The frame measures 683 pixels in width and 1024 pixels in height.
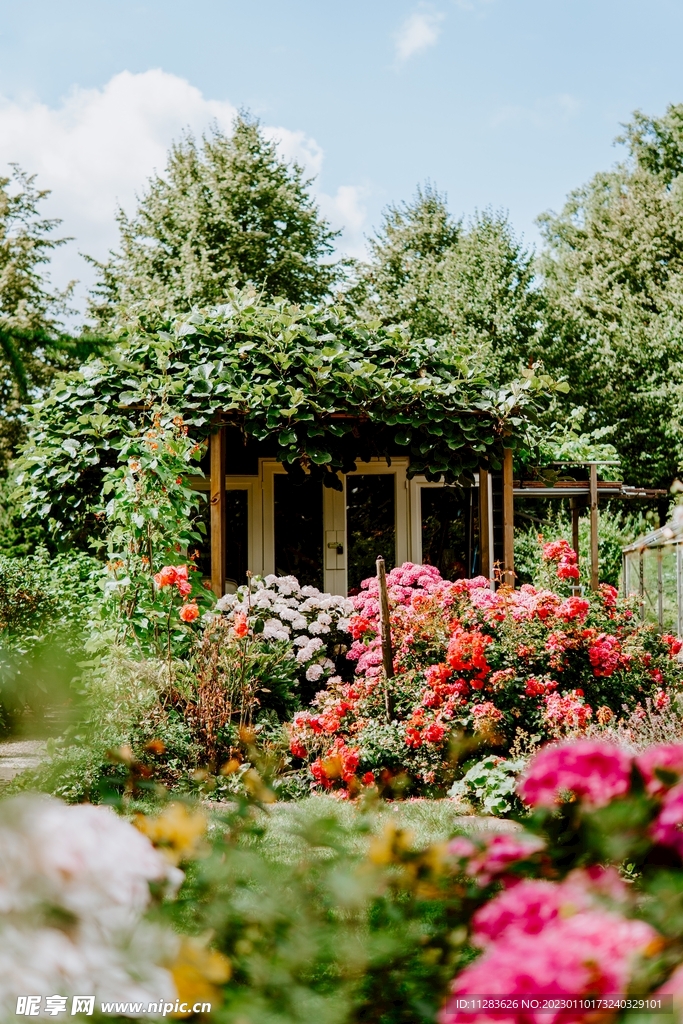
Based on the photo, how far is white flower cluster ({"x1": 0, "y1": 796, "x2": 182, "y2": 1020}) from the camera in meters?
1.09

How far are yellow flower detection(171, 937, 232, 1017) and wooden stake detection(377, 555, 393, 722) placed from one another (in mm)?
4474

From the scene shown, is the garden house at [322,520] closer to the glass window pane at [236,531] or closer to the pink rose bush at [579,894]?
the glass window pane at [236,531]

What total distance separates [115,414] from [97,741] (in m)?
4.23

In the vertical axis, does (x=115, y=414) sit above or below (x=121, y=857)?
above

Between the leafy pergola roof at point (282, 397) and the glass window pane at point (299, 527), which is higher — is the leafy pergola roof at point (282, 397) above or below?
above

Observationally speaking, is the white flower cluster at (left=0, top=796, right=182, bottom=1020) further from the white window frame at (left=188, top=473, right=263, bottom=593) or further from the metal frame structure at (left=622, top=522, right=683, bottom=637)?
the metal frame structure at (left=622, top=522, right=683, bottom=637)

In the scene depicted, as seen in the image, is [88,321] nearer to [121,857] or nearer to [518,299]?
[518,299]

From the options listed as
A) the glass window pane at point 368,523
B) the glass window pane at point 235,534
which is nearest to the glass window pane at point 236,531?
the glass window pane at point 235,534

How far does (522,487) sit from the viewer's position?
37.4ft

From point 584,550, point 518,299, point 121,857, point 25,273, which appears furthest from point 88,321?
point 121,857

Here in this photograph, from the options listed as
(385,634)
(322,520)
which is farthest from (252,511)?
(385,634)

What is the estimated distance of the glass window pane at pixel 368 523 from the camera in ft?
33.3

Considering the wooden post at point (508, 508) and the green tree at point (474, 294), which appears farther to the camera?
the green tree at point (474, 294)

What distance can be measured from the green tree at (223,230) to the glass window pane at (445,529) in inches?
413
